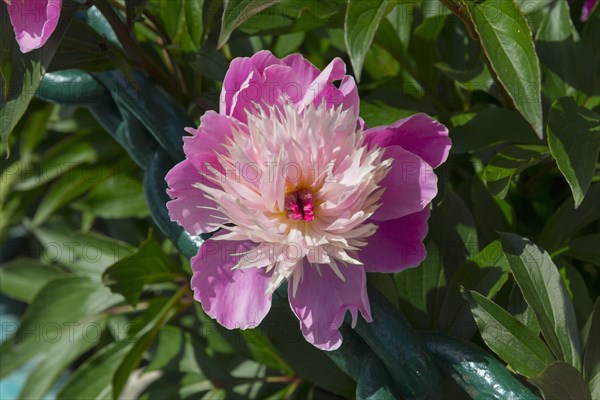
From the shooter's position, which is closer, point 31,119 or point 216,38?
point 216,38

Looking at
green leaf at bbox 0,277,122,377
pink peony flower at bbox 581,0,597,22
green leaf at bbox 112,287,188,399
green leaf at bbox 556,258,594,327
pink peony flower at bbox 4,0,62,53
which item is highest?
pink peony flower at bbox 4,0,62,53

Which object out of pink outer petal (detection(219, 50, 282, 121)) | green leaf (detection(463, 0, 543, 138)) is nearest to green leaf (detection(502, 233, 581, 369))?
green leaf (detection(463, 0, 543, 138))

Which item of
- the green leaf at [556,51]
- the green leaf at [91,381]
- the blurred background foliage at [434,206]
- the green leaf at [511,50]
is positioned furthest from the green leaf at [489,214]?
the green leaf at [91,381]

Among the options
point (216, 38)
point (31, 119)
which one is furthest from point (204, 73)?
point (31, 119)

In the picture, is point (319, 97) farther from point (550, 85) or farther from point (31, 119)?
point (31, 119)

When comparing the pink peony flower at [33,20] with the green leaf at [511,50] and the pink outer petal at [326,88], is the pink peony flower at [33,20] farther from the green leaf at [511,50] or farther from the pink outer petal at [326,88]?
the green leaf at [511,50]

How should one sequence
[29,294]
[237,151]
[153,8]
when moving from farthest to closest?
1. [29,294]
2. [153,8]
3. [237,151]

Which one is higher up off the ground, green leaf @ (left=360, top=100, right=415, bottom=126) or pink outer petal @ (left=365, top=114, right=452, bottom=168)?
pink outer petal @ (left=365, top=114, right=452, bottom=168)

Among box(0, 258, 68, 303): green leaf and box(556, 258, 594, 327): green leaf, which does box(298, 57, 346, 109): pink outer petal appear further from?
box(0, 258, 68, 303): green leaf
